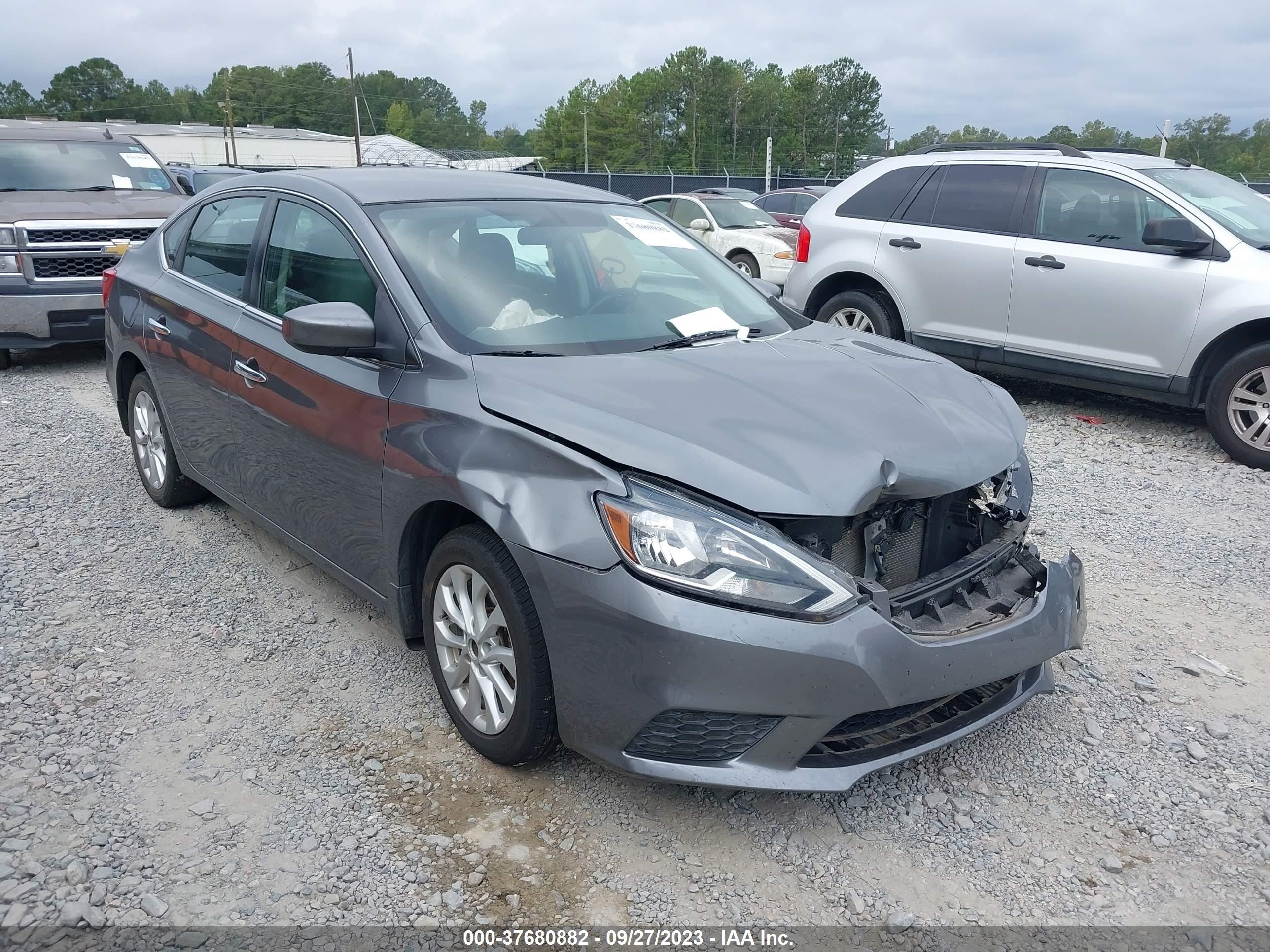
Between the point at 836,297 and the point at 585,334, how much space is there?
16.6ft

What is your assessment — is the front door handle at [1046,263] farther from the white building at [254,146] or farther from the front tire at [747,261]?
the white building at [254,146]

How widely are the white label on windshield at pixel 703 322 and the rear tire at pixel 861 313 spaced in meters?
4.07

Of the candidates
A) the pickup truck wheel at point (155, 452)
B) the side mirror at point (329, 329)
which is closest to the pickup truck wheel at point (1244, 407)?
the side mirror at point (329, 329)

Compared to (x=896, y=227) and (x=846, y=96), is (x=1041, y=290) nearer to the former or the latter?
(x=896, y=227)

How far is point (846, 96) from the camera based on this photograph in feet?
333

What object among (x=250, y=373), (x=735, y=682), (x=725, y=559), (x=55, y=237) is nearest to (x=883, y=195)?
(x=250, y=373)

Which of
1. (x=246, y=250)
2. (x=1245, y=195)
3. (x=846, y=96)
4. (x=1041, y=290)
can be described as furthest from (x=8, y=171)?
(x=846, y=96)

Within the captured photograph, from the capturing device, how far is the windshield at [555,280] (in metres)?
3.26

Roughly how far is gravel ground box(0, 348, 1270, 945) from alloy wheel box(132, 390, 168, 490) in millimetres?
778

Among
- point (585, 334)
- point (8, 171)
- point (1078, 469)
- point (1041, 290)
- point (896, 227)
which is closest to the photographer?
point (585, 334)

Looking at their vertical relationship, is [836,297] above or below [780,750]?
above

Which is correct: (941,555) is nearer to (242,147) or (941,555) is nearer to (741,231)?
(741,231)

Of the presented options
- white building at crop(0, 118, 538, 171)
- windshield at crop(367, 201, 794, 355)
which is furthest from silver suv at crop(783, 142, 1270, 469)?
white building at crop(0, 118, 538, 171)

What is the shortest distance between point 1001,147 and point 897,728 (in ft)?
19.8
